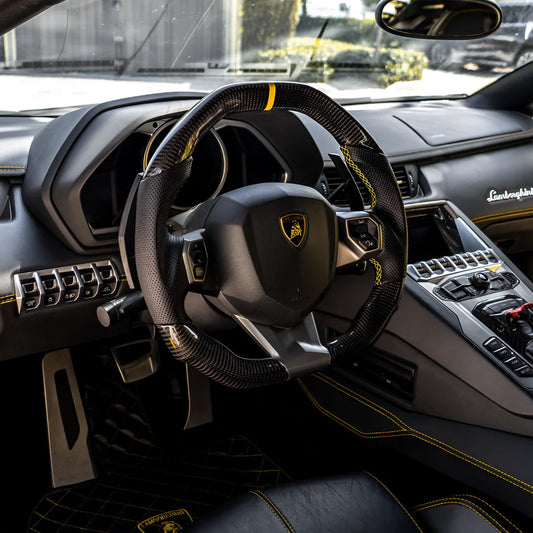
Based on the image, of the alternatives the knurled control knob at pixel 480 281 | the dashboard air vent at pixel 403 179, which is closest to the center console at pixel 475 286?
the knurled control knob at pixel 480 281

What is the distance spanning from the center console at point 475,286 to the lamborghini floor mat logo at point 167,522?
928 millimetres

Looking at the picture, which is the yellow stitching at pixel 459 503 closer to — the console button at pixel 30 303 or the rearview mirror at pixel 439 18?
the console button at pixel 30 303

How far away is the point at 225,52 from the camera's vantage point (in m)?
3.27

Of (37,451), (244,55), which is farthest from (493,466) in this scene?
(244,55)

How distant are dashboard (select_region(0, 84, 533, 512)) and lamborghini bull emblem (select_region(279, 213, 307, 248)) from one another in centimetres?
25

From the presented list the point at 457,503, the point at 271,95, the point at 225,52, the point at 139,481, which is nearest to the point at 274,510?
the point at 457,503

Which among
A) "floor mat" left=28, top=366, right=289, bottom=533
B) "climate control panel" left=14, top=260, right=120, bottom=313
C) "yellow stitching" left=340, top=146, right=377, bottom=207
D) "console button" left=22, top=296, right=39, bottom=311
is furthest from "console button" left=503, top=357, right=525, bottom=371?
"console button" left=22, top=296, right=39, bottom=311

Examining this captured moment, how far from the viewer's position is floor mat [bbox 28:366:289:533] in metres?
1.88

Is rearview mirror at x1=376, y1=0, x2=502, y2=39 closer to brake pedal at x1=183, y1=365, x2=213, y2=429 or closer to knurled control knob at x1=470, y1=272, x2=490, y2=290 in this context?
knurled control knob at x1=470, y1=272, x2=490, y2=290

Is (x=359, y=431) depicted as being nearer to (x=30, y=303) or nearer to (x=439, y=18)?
(x=30, y=303)

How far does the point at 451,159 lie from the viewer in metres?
2.54

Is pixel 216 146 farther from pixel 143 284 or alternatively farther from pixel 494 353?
pixel 494 353

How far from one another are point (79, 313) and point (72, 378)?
18.6 inches

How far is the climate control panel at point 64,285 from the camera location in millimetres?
1551
